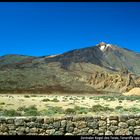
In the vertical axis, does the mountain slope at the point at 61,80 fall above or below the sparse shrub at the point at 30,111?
above

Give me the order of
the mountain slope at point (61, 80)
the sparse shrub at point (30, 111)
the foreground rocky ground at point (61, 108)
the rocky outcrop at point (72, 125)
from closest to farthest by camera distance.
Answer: the rocky outcrop at point (72, 125)
the sparse shrub at point (30, 111)
the foreground rocky ground at point (61, 108)
the mountain slope at point (61, 80)

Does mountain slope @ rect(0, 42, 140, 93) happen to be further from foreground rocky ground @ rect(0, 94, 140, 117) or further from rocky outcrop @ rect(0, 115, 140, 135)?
rocky outcrop @ rect(0, 115, 140, 135)

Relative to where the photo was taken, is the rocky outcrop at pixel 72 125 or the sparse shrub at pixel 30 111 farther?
the sparse shrub at pixel 30 111

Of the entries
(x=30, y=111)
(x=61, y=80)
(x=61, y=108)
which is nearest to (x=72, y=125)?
(x=30, y=111)

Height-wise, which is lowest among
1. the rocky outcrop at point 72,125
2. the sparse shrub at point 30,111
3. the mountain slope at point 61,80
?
the rocky outcrop at point 72,125

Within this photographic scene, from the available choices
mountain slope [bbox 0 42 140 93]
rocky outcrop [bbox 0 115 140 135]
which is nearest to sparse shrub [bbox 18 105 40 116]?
rocky outcrop [bbox 0 115 140 135]

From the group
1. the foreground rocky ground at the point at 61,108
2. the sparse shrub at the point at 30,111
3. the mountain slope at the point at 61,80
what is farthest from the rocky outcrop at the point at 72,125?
the mountain slope at the point at 61,80

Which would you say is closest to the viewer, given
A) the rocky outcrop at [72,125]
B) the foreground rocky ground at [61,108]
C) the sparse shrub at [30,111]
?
the rocky outcrop at [72,125]

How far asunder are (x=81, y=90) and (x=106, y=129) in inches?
3454

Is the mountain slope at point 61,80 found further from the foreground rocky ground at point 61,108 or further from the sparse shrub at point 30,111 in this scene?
the sparse shrub at point 30,111

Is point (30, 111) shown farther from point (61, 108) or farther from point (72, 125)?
point (72, 125)

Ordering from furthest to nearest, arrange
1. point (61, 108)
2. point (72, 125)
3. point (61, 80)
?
1. point (61, 80)
2. point (61, 108)
3. point (72, 125)

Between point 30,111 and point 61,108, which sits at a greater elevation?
point 61,108

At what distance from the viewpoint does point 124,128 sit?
518 inches
